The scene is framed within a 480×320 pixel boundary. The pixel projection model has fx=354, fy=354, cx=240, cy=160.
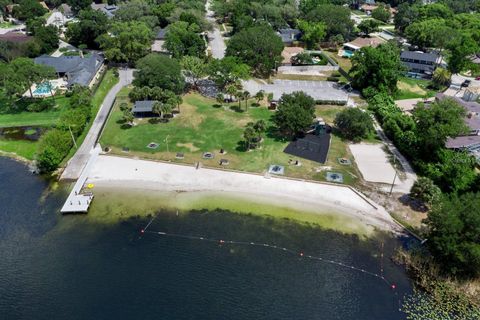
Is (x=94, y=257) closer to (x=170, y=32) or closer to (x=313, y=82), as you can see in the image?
(x=313, y=82)

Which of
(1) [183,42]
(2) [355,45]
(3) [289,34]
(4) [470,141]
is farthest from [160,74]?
(2) [355,45]

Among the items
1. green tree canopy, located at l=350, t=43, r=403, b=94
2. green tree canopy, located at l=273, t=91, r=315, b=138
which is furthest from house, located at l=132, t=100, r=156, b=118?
green tree canopy, located at l=350, t=43, r=403, b=94

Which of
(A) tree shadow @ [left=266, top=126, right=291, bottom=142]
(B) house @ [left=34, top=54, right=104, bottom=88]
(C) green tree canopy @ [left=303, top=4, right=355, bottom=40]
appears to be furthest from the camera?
(C) green tree canopy @ [left=303, top=4, right=355, bottom=40]

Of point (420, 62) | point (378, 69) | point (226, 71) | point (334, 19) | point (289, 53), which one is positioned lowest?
point (289, 53)

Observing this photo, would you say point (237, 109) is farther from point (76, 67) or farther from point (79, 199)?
point (76, 67)

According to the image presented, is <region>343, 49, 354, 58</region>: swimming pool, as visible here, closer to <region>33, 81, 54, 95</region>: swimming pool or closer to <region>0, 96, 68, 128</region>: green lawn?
<region>0, 96, 68, 128</region>: green lawn

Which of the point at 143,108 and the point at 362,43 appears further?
the point at 362,43

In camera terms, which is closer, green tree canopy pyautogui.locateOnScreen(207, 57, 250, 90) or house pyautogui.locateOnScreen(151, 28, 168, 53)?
green tree canopy pyautogui.locateOnScreen(207, 57, 250, 90)
